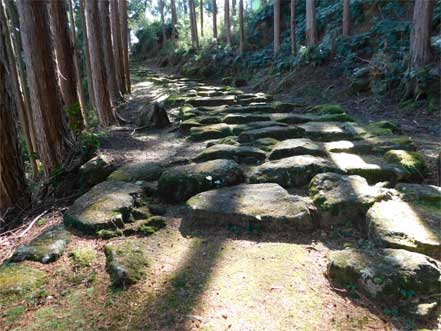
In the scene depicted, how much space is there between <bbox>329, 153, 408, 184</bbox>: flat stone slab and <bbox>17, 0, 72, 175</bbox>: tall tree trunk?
3.49 m

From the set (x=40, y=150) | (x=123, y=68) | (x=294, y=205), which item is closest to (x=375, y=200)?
(x=294, y=205)

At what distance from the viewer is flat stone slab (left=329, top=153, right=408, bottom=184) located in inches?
126

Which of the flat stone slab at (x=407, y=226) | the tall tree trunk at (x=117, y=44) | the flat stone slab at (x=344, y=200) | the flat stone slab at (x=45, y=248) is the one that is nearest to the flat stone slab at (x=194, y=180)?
the flat stone slab at (x=344, y=200)

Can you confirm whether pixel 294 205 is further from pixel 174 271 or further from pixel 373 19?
pixel 373 19

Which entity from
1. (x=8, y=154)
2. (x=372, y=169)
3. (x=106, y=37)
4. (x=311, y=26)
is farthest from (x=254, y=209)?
(x=311, y=26)

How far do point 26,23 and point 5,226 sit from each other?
243 centimetres

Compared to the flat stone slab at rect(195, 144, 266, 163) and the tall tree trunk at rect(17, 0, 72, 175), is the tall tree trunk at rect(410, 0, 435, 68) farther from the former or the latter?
the tall tree trunk at rect(17, 0, 72, 175)

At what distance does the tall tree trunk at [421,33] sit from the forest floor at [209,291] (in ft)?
19.6

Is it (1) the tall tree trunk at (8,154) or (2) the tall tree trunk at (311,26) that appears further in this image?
(2) the tall tree trunk at (311,26)

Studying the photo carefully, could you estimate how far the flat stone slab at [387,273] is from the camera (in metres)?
1.80

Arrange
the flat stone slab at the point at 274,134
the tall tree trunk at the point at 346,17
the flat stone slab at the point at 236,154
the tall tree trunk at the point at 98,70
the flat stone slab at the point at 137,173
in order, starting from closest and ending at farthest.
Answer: the flat stone slab at the point at 137,173
the flat stone slab at the point at 236,154
the flat stone slab at the point at 274,134
the tall tree trunk at the point at 98,70
the tall tree trunk at the point at 346,17

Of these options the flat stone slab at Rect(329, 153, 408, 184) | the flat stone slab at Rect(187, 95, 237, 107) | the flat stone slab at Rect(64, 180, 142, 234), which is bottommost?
the flat stone slab at Rect(64, 180, 142, 234)

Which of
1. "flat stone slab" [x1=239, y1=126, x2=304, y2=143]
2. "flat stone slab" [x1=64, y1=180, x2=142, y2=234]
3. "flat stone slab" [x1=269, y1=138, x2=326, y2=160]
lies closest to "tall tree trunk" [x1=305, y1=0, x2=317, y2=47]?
"flat stone slab" [x1=239, y1=126, x2=304, y2=143]

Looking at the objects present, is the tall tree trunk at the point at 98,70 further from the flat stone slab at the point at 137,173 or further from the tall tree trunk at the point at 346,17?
the tall tree trunk at the point at 346,17
